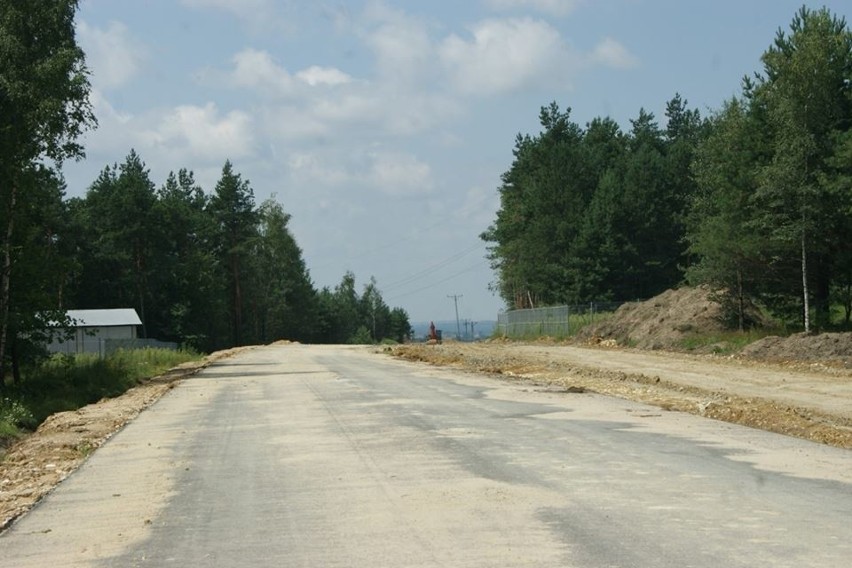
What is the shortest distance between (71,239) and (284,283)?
3873cm

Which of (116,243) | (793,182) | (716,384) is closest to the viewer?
(716,384)

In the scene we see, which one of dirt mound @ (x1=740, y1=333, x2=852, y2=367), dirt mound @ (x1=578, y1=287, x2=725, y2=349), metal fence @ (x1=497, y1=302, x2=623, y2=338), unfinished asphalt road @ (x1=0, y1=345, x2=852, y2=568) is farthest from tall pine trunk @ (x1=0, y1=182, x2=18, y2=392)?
metal fence @ (x1=497, y1=302, x2=623, y2=338)

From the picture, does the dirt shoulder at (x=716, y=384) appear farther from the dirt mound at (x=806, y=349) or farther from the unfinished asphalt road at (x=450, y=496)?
the unfinished asphalt road at (x=450, y=496)

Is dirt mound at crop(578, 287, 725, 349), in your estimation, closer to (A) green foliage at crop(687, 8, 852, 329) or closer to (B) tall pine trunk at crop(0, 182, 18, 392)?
(A) green foliage at crop(687, 8, 852, 329)

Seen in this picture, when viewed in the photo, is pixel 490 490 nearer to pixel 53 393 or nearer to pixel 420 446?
pixel 420 446

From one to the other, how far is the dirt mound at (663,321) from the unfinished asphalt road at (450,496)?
1251 inches

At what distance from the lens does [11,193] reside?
31.0 metres

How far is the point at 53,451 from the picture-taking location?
16.1 meters

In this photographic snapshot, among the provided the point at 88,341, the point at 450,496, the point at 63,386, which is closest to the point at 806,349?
the point at 63,386

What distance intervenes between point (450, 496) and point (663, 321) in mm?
43990

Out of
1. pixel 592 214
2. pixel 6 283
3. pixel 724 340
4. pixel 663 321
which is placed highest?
pixel 592 214

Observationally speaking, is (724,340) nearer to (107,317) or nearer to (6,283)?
(6,283)

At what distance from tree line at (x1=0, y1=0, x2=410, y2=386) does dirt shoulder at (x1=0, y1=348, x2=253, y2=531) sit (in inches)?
301

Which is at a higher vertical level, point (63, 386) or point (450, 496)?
point (63, 386)
